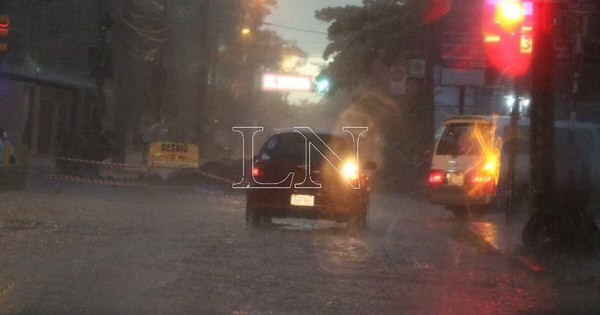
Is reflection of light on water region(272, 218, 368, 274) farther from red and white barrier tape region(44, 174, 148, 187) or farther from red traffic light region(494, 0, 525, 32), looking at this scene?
red and white barrier tape region(44, 174, 148, 187)

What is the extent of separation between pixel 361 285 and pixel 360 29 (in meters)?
28.7

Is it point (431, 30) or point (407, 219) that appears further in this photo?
point (431, 30)

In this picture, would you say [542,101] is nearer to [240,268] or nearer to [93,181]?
[240,268]

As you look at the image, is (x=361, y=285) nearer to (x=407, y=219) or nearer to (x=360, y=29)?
(x=407, y=219)

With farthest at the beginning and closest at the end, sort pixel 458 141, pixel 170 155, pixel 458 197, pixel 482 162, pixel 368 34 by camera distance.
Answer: pixel 368 34 < pixel 170 155 < pixel 458 141 < pixel 458 197 < pixel 482 162

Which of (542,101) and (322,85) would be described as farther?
(322,85)

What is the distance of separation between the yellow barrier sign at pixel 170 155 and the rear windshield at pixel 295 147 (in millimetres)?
15603

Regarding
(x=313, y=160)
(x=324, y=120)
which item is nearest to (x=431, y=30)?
(x=313, y=160)

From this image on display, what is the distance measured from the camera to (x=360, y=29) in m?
39.0

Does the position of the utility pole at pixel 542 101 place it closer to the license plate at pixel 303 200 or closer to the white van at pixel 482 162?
the license plate at pixel 303 200

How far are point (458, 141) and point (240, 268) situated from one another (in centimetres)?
1050

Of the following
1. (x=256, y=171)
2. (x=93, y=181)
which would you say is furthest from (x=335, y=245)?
(x=93, y=181)

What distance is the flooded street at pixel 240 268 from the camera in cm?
972

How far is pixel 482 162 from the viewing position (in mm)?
20719
